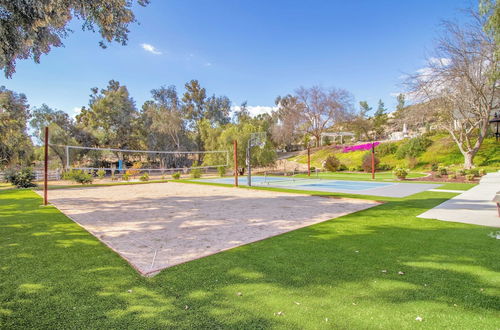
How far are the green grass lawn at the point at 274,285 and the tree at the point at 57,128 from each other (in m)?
18.0

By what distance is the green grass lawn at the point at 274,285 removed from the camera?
2119 millimetres

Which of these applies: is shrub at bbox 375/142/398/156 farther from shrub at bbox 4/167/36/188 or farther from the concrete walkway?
shrub at bbox 4/167/36/188

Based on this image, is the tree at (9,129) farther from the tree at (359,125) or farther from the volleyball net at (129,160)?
the tree at (359,125)

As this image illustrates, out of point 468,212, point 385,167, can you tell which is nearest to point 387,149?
point 385,167

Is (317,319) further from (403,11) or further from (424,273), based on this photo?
(403,11)

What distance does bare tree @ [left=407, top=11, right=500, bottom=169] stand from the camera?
16438 mm

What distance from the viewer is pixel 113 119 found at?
36188mm

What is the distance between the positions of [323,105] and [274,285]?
39349 mm

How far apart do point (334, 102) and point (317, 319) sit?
39.9m

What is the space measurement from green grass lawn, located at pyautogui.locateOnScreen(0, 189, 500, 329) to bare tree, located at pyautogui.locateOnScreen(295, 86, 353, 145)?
36579 millimetres

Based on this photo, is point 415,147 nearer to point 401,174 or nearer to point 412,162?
point 412,162

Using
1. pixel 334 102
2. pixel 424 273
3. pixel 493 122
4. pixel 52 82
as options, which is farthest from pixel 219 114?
pixel 424 273

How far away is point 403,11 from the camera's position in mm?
15648

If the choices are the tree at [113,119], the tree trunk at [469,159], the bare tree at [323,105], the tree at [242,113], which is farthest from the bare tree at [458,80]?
the tree at [113,119]
